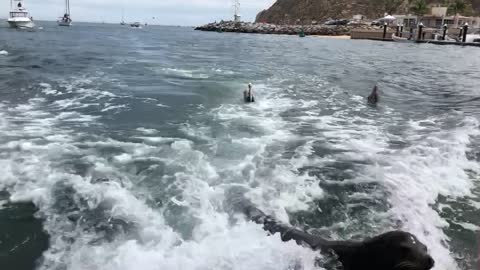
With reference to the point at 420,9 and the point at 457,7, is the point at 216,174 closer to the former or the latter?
the point at 420,9

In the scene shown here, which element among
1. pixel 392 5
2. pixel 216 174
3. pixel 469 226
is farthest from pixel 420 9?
pixel 469 226

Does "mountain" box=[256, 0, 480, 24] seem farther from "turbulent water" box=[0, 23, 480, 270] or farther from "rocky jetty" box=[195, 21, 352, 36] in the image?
"turbulent water" box=[0, 23, 480, 270]

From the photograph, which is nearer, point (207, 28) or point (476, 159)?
point (476, 159)

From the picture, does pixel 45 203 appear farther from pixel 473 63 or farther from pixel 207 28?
pixel 207 28

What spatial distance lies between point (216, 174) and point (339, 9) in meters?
157

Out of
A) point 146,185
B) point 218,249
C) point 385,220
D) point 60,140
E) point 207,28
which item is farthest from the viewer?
point 207,28

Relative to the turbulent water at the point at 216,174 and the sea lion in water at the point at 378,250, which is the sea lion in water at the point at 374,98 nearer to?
the turbulent water at the point at 216,174

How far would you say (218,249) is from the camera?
684 cm

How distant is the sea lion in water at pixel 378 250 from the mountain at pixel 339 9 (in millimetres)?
143899

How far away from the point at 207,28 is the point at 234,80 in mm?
136885

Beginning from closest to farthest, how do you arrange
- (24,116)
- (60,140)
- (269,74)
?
(60,140) < (24,116) < (269,74)

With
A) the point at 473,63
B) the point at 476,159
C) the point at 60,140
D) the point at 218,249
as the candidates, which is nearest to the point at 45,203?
the point at 218,249

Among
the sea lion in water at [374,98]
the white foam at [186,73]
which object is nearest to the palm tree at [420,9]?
the white foam at [186,73]

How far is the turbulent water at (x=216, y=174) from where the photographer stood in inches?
270
